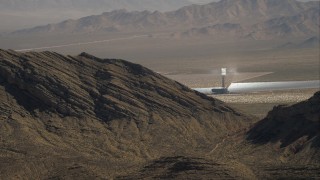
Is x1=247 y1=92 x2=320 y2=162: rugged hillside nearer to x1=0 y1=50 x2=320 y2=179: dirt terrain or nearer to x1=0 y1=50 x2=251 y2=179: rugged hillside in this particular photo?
x1=0 y1=50 x2=320 y2=179: dirt terrain

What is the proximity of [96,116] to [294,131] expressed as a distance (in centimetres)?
2227

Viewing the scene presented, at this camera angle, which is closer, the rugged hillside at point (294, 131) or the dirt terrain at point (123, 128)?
the dirt terrain at point (123, 128)

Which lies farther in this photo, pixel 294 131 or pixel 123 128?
pixel 123 128

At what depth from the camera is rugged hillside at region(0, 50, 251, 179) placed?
228 ft

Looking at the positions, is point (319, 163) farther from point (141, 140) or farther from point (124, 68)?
point (124, 68)

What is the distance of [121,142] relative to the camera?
248ft

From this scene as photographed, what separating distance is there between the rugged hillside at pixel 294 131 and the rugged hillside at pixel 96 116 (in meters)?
6.07

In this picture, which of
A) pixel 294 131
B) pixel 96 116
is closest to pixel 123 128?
pixel 96 116

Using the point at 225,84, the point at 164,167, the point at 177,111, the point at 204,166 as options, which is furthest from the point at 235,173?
the point at 225,84

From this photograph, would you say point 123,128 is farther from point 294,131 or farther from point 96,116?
point 294,131

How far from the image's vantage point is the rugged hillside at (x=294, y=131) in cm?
6625

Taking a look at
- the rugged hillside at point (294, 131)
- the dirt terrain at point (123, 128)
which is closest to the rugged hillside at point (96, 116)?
the dirt terrain at point (123, 128)

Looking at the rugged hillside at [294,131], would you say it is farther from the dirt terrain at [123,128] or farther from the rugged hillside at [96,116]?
the rugged hillside at [96,116]

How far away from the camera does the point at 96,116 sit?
264 feet
